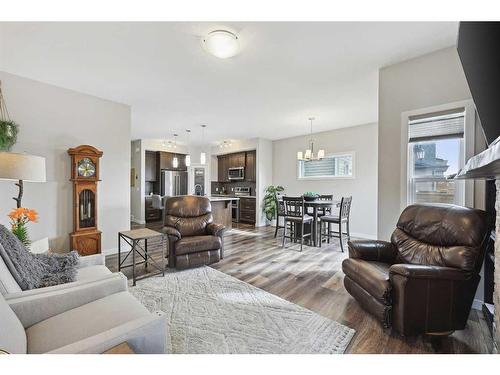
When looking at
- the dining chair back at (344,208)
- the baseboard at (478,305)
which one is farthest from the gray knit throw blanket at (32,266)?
the dining chair back at (344,208)

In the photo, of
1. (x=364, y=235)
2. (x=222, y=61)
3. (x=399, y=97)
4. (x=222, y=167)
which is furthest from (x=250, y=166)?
(x=399, y=97)

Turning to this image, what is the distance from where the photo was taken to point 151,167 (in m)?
7.43

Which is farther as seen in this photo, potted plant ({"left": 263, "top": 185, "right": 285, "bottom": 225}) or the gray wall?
potted plant ({"left": 263, "top": 185, "right": 285, "bottom": 225})

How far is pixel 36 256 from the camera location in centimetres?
176

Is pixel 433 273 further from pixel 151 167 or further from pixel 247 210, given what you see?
pixel 151 167

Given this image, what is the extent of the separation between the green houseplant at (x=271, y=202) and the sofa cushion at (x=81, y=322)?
17.7ft

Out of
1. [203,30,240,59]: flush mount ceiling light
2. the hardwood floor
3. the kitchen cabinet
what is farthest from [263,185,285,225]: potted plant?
[203,30,240,59]: flush mount ceiling light

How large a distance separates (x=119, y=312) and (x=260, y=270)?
83.5 inches

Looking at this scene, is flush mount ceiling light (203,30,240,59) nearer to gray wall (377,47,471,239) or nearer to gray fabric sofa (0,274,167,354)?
gray wall (377,47,471,239)

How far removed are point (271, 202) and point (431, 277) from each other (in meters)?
5.16

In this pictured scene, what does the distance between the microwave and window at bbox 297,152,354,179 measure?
1.90m

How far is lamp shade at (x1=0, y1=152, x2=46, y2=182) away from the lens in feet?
5.95
